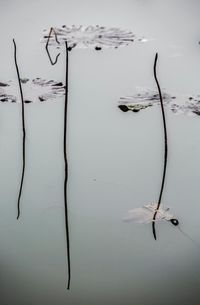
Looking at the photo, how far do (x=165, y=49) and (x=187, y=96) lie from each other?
319 millimetres

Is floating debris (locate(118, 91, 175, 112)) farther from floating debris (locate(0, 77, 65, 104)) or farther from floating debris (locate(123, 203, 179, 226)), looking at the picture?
floating debris (locate(123, 203, 179, 226))

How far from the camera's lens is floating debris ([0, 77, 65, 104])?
203 centimetres

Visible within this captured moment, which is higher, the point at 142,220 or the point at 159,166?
the point at 159,166

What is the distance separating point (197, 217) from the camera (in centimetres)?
204

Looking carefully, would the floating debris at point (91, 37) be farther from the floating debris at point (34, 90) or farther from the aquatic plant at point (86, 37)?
the floating debris at point (34, 90)

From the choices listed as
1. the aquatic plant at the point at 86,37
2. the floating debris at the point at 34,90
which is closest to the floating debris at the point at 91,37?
the aquatic plant at the point at 86,37

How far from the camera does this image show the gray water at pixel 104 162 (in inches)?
77.7

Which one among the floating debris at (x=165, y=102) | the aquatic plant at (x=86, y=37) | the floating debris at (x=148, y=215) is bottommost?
the floating debris at (x=148, y=215)

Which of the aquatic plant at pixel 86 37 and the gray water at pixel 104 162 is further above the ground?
the aquatic plant at pixel 86 37

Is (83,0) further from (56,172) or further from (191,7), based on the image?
A: (56,172)

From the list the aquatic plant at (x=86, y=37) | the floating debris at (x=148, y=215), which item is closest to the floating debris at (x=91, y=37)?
the aquatic plant at (x=86, y=37)

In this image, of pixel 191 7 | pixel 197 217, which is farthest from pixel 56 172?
pixel 191 7

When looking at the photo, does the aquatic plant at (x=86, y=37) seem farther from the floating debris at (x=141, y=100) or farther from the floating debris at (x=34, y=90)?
the floating debris at (x=141, y=100)

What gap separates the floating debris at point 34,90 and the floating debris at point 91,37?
24 centimetres
